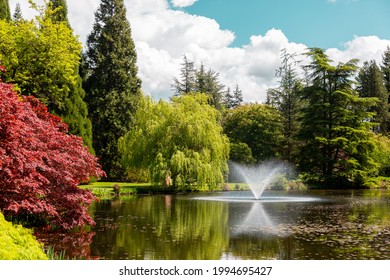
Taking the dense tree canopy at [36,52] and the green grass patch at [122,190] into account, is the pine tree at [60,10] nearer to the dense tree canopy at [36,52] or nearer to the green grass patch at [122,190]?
the dense tree canopy at [36,52]

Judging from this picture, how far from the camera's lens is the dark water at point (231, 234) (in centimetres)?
859

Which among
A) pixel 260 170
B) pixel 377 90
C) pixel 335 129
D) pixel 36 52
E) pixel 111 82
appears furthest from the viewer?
pixel 377 90

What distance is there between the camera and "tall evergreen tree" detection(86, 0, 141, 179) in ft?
105

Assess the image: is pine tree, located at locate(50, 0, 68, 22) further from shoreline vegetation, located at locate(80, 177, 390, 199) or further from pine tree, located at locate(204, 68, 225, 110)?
pine tree, located at locate(204, 68, 225, 110)

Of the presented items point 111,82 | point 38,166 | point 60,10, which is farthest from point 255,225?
point 111,82

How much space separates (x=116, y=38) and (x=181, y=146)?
42.2 ft

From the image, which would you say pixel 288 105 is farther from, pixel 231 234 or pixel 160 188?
pixel 231 234

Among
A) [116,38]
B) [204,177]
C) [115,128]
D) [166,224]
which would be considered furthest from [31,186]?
[116,38]

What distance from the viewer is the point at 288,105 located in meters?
38.2

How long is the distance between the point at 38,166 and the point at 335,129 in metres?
25.6

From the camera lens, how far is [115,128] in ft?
106

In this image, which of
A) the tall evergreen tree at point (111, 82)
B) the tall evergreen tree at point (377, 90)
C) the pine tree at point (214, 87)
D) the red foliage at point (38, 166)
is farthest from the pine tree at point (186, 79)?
the red foliage at point (38, 166)

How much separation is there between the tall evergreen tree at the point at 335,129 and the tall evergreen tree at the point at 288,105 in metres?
2.22

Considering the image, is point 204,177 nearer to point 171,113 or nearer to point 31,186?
point 171,113
